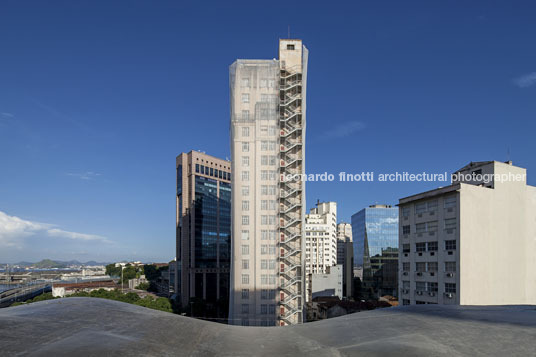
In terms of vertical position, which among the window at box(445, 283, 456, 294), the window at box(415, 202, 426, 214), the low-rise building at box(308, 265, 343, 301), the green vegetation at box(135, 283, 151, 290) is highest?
the window at box(415, 202, 426, 214)

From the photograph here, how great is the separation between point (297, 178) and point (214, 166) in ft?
229

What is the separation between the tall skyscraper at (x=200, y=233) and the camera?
114 m

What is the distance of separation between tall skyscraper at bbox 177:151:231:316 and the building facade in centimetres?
5812

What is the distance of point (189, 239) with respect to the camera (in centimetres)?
11706

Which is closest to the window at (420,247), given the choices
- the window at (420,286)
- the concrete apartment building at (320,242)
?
the window at (420,286)

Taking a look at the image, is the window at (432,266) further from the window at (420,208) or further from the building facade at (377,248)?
the building facade at (377,248)

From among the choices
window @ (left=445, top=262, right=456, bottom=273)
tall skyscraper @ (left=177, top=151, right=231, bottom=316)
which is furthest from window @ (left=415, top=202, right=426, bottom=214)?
tall skyscraper @ (left=177, top=151, right=231, bottom=316)

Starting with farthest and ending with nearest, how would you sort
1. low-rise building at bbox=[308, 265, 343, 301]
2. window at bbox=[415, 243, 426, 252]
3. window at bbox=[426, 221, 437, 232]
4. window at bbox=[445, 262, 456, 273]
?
1. low-rise building at bbox=[308, 265, 343, 301]
2. window at bbox=[415, 243, 426, 252]
3. window at bbox=[426, 221, 437, 232]
4. window at bbox=[445, 262, 456, 273]

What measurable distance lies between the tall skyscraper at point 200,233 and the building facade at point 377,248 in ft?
191

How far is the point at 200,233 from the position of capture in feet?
388

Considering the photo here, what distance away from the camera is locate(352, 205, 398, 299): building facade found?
13075 cm

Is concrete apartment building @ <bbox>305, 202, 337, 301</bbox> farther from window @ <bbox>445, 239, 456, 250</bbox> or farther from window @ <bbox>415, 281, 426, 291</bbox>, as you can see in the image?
window @ <bbox>445, 239, 456, 250</bbox>

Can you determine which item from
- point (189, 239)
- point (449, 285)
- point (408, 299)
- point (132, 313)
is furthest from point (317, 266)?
point (132, 313)

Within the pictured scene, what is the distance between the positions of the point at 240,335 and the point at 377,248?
139m
